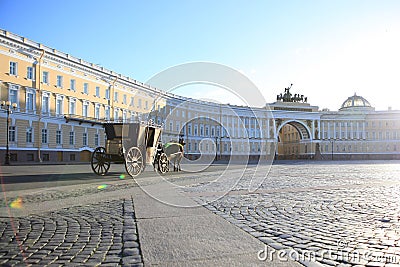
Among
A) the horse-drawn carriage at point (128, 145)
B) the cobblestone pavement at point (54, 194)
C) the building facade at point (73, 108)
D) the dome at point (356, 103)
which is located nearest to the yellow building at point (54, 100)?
the building facade at point (73, 108)

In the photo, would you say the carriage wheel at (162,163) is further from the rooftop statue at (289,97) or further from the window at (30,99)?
the rooftop statue at (289,97)

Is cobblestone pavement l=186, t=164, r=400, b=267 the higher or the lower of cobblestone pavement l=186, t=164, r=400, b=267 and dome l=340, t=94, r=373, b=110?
the lower

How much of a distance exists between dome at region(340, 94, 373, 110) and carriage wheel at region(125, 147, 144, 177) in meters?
85.3

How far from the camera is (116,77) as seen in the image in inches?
1903

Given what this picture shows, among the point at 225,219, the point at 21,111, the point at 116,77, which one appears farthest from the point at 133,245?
the point at 116,77

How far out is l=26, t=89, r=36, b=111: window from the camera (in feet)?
115

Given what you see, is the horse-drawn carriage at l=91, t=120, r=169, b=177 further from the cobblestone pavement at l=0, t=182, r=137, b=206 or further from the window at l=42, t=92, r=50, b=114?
the window at l=42, t=92, r=50, b=114

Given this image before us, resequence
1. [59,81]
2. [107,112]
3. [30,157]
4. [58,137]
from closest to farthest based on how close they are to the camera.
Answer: [30,157] < [58,137] < [59,81] < [107,112]

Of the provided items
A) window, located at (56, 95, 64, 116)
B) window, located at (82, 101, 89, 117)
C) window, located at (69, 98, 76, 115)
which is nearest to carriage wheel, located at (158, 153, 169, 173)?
window, located at (56, 95, 64, 116)

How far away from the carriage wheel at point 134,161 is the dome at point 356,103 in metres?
85.3

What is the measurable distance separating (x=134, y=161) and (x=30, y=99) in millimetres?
27065

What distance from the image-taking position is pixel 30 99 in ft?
117

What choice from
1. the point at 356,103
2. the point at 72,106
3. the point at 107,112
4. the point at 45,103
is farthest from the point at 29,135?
the point at 356,103

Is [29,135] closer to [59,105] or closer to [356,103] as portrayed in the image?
[59,105]
